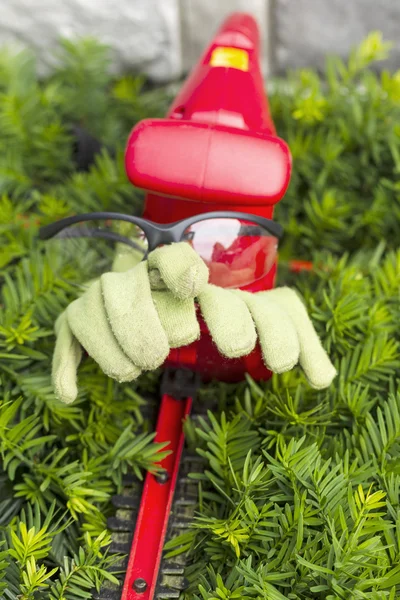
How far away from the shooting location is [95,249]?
2.59ft

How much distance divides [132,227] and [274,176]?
16cm

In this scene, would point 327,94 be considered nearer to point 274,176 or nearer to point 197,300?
point 274,176

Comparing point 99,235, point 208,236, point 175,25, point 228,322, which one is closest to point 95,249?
point 99,235

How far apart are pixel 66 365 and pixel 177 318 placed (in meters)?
0.12

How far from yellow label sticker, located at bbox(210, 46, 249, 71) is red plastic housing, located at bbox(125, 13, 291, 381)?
0.20 feet

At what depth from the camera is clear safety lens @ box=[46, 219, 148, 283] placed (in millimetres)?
674

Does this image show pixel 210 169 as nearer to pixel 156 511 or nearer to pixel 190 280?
pixel 190 280

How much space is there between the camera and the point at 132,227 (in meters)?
0.67

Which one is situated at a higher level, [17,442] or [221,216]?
[221,216]

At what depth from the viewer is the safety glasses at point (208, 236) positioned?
2.05 feet


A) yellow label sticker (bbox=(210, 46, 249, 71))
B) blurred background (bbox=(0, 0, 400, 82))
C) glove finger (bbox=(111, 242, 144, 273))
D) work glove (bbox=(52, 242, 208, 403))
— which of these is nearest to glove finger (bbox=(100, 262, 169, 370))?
work glove (bbox=(52, 242, 208, 403))

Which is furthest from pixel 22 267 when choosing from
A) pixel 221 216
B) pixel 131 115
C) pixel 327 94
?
pixel 327 94

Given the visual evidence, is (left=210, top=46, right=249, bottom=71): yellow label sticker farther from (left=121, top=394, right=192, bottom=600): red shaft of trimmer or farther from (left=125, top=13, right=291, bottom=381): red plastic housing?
(left=121, top=394, right=192, bottom=600): red shaft of trimmer

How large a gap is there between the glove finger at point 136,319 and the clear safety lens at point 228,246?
94 mm
